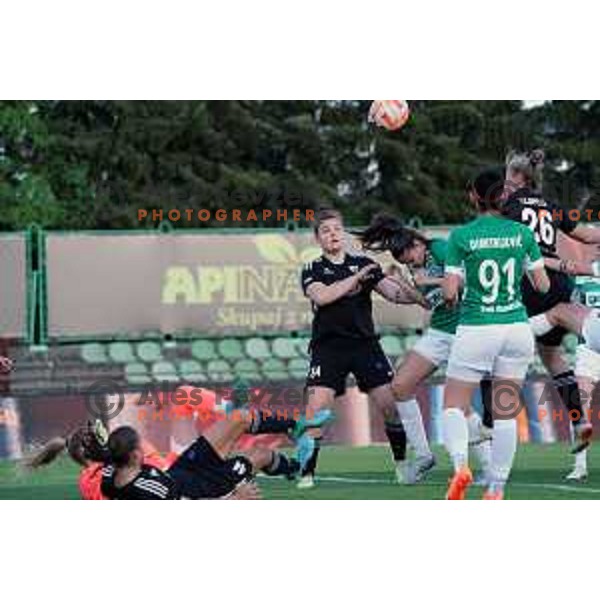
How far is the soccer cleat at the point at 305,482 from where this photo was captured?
13906mm

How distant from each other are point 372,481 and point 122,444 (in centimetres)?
374

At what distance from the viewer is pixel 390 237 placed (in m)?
13.9

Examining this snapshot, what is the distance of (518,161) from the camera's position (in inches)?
553

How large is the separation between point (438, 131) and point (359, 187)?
2.15 metres

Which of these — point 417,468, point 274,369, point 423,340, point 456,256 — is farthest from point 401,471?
point 274,369

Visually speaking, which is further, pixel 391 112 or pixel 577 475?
pixel 391 112

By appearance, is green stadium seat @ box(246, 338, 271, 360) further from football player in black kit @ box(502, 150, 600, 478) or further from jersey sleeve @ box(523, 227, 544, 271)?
jersey sleeve @ box(523, 227, 544, 271)

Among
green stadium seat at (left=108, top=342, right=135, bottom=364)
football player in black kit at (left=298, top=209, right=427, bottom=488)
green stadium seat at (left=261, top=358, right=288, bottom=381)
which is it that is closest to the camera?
football player in black kit at (left=298, top=209, right=427, bottom=488)

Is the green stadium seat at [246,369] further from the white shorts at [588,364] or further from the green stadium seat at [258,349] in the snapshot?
the white shorts at [588,364]

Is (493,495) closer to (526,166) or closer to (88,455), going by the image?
(88,455)

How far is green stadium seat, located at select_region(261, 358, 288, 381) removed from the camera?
23078mm

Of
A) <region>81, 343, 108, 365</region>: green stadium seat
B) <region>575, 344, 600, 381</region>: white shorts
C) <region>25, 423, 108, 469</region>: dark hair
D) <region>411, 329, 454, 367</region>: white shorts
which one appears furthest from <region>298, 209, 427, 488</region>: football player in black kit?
<region>81, 343, 108, 365</region>: green stadium seat

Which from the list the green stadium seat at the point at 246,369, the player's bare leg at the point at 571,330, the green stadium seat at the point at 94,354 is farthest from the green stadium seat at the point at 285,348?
the player's bare leg at the point at 571,330

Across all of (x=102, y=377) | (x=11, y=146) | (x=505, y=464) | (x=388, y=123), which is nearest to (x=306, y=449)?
(x=505, y=464)
